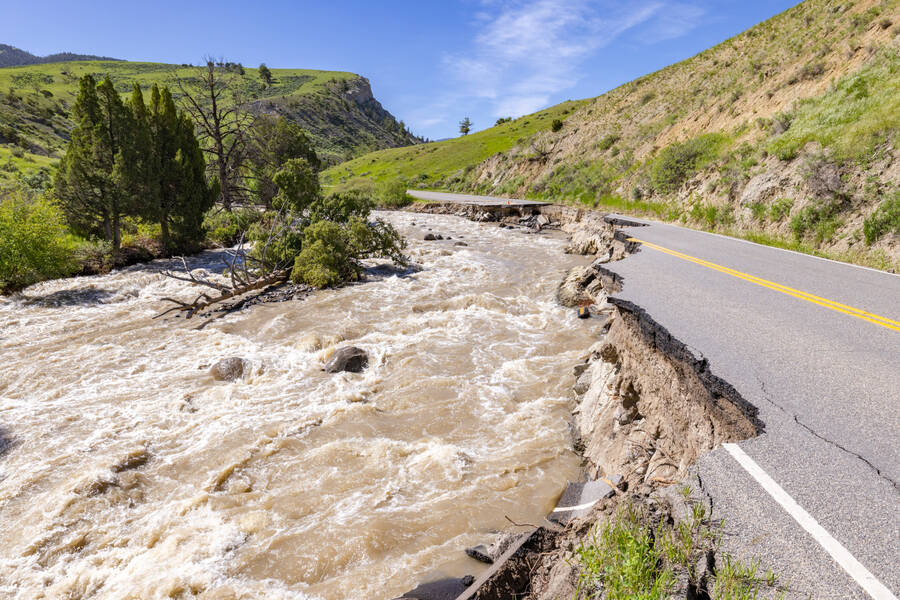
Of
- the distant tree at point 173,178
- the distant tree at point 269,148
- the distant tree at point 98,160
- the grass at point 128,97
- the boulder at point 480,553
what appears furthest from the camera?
the grass at point 128,97

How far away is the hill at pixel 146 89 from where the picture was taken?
4906 cm

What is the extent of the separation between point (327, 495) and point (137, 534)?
2460mm

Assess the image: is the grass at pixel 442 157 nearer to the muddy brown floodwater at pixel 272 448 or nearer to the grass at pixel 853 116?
the grass at pixel 853 116

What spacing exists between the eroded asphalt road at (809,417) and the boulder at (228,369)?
9.05 metres

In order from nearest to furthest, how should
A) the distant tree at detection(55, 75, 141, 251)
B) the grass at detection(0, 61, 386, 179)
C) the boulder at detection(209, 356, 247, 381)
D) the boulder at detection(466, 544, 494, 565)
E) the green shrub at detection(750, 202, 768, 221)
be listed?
the boulder at detection(466, 544, 494, 565), the boulder at detection(209, 356, 247, 381), the green shrub at detection(750, 202, 768, 221), the distant tree at detection(55, 75, 141, 251), the grass at detection(0, 61, 386, 179)

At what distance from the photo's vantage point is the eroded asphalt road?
2703 mm

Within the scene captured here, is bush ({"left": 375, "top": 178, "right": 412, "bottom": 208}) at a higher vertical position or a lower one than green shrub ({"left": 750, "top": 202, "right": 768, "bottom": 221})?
higher

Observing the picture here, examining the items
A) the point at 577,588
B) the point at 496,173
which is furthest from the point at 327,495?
the point at 496,173

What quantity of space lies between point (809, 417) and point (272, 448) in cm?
755

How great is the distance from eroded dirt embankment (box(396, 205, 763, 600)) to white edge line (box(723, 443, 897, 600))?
483mm

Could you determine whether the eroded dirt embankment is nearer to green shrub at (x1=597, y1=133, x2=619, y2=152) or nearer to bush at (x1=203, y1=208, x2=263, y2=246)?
bush at (x1=203, y1=208, x2=263, y2=246)

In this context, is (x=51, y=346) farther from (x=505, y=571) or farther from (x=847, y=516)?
(x=847, y=516)

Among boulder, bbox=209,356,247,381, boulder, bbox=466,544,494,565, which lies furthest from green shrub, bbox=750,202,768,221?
boulder, bbox=209,356,247,381

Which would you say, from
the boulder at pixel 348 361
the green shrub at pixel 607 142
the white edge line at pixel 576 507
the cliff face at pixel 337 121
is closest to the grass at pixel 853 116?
the white edge line at pixel 576 507
